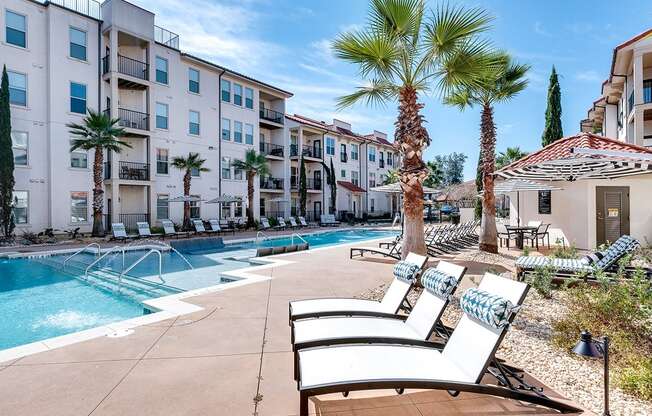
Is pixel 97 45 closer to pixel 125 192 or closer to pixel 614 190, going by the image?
pixel 125 192

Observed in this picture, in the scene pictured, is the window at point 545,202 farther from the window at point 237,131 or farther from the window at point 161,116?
the window at point 161,116

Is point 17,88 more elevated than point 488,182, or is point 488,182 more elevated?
point 17,88

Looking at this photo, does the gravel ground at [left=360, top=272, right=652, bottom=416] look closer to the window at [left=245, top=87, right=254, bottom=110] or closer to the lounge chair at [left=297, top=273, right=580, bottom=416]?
the lounge chair at [left=297, top=273, right=580, bottom=416]

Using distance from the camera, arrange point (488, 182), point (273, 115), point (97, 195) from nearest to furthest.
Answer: point (488, 182)
point (97, 195)
point (273, 115)

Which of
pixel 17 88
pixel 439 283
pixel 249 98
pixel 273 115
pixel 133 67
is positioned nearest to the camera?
pixel 439 283

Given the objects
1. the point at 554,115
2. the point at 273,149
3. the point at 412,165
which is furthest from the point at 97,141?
the point at 554,115

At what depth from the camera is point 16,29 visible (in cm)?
1789

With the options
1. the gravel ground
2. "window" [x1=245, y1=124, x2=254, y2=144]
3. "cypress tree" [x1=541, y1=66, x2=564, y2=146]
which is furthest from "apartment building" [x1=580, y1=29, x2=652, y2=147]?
"window" [x1=245, y1=124, x2=254, y2=144]

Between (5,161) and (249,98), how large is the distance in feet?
52.6

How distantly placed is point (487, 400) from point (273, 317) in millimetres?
3229

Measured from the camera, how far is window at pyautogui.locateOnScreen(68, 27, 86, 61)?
19500 millimetres

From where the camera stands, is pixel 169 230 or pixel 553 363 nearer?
pixel 553 363

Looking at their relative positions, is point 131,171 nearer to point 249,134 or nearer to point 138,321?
point 249,134

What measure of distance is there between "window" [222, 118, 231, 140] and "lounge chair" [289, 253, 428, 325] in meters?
24.2
